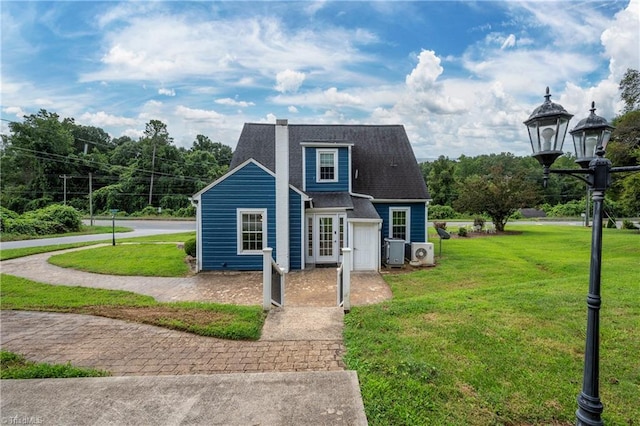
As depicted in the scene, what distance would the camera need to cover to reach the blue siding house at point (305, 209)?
10969mm

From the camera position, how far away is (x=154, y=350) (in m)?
4.55

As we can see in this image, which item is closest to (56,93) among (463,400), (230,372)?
(230,372)

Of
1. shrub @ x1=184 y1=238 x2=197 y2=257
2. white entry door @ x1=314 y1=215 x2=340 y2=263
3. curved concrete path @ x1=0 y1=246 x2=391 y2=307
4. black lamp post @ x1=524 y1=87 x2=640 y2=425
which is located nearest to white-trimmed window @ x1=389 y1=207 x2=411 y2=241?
white entry door @ x1=314 y1=215 x2=340 y2=263

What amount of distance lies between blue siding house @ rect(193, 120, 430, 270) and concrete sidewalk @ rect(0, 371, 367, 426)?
288 inches

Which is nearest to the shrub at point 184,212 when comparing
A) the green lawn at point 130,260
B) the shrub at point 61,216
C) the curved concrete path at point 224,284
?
the shrub at point 61,216

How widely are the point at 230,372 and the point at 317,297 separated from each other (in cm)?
430

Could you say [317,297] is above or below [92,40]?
below

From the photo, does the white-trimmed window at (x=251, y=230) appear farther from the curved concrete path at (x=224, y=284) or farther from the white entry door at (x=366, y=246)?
the white entry door at (x=366, y=246)

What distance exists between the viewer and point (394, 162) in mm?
15016

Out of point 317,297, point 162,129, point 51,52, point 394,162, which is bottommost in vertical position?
point 317,297

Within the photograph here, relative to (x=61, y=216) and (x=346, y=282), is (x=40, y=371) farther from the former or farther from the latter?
(x=61, y=216)

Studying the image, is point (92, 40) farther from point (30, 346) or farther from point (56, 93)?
point (30, 346)

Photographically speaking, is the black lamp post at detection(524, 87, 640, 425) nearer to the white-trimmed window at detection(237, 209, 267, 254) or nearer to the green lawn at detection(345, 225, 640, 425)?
the green lawn at detection(345, 225, 640, 425)

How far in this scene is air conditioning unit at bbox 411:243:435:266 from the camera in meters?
11.7
